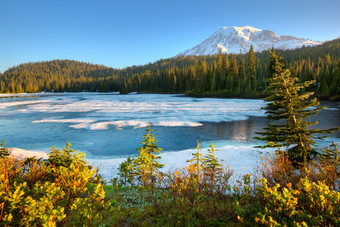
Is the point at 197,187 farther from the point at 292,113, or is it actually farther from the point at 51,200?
the point at 292,113

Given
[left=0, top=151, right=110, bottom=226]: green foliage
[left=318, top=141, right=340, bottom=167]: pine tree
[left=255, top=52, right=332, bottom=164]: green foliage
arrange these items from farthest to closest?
[left=255, top=52, right=332, bottom=164]: green foliage < [left=318, top=141, right=340, bottom=167]: pine tree < [left=0, top=151, right=110, bottom=226]: green foliage

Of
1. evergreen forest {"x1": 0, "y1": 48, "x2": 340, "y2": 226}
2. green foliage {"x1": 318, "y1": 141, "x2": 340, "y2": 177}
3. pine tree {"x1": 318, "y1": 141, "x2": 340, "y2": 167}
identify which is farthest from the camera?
pine tree {"x1": 318, "y1": 141, "x2": 340, "y2": 167}

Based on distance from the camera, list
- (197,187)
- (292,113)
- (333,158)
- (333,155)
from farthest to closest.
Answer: (292,113) → (333,155) → (333,158) → (197,187)

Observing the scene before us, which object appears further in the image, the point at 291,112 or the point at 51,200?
the point at 291,112

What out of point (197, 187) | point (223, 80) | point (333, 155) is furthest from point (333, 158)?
point (223, 80)

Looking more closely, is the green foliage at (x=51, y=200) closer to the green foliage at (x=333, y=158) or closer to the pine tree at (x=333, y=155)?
the green foliage at (x=333, y=158)

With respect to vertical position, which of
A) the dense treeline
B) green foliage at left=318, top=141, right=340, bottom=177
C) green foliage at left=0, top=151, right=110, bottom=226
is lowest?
green foliage at left=318, top=141, right=340, bottom=177

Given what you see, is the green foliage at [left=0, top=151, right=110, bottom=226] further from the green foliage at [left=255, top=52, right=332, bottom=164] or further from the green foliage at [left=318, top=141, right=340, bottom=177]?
the green foliage at [left=255, top=52, right=332, bottom=164]

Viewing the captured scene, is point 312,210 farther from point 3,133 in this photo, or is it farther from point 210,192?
point 3,133

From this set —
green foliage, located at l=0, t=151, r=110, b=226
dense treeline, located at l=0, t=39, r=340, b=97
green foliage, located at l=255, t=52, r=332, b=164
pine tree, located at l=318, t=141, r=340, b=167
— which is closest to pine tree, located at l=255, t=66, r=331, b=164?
green foliage, located at l=255, t=52, r=332, b=164

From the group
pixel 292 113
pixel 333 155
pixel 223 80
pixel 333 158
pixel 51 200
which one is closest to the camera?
pixel 51 200

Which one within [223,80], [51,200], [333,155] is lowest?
[333,155]

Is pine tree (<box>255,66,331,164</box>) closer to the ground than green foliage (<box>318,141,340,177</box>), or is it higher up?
higher up

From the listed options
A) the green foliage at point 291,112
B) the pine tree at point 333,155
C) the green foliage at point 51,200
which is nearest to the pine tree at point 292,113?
the green foliage at point 291,112
